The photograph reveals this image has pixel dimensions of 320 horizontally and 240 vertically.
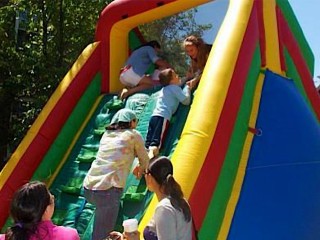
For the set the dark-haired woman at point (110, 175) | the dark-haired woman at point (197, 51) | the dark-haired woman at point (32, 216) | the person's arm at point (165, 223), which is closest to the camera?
the dark-haired woman at point (32, 216)

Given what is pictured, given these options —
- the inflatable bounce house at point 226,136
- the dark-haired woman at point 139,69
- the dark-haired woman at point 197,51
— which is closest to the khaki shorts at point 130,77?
the dark-haired woman at point 139,69

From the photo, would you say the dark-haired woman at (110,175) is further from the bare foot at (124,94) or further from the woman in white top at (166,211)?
the bare foot at (124,94)

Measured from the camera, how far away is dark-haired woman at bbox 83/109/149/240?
4.06m

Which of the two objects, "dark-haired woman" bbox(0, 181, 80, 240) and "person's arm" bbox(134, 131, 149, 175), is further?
"person's arm" bbox(134, 131, 149, 175)

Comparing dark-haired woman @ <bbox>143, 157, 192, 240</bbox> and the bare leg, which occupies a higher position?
the bare leg

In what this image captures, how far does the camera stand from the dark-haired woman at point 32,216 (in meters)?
2.28

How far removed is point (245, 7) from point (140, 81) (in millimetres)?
1488

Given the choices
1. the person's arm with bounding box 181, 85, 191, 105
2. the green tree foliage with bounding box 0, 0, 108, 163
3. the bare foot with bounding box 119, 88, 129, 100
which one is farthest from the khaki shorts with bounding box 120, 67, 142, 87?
the green tree foliage with bounding box 0, 0, 108, 163

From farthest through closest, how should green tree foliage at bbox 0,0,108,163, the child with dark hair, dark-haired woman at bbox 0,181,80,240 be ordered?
green tree foliage at bbox 0,0,108,163 < the child with dark hair < dark-haired woman at bbox 0,181,80,240

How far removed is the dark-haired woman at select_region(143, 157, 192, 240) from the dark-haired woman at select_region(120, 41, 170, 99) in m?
2.95

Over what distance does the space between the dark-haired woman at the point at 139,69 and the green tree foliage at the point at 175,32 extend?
1.99 ft

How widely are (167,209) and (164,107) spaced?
2.22 metres

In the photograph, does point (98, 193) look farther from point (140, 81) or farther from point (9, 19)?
point (9, 19)

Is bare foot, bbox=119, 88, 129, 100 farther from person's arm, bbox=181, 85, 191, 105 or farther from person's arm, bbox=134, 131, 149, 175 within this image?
person's arm, bbox=134, 131, 149, 175
